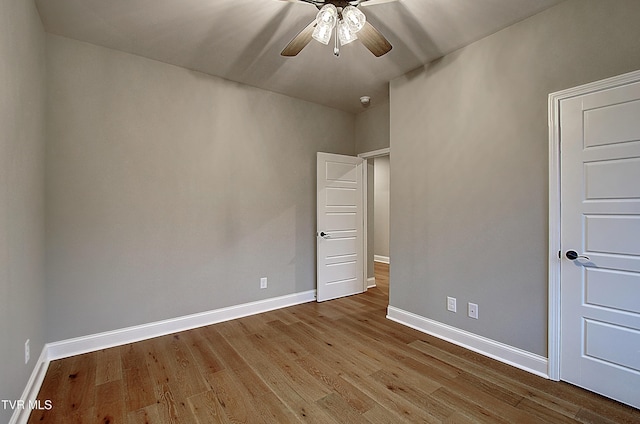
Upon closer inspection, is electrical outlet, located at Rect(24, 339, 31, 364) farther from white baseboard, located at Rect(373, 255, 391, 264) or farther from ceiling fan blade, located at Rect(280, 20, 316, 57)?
white baseboard, located at Rect(373, 255, 391, 264)

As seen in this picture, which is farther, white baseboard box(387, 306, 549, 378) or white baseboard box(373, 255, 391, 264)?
white baseboard box(373, 255, 391, 264)

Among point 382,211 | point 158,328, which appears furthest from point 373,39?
point 382,211

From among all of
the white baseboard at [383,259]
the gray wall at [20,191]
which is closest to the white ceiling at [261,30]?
the gray wall at [20,191]

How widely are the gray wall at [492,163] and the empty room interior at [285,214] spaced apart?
0.06 ft

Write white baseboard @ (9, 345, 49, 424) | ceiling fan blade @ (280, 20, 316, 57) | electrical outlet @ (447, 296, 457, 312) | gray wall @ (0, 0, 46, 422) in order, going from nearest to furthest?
gray wall @ (0, 0, 46, 422)
white baseboard @ (9, 345, 49, 424)
ceiling fan blade @ (280, 20, 316, 57)
electrical outlet @ (447, 296, 457, 312)

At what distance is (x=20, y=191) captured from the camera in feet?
6.07

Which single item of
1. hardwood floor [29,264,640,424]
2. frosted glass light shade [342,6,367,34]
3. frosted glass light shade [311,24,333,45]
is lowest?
hardwood floor [29,264,640,424]

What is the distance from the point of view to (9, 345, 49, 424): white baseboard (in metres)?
1.68

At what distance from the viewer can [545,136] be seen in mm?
2221

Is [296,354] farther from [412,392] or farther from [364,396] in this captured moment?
[412,392]

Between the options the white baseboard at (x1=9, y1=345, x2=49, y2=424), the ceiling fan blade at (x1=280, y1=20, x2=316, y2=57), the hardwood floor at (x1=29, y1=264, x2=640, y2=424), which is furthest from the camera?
the ceiling fan blade at (x1=280, y1=20, x2=316, y2=57)

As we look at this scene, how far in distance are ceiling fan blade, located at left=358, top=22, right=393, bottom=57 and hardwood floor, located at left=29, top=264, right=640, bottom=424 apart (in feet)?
7.86

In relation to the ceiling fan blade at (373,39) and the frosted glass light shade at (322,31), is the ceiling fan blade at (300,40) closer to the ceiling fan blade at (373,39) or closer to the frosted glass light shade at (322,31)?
the frosted glass light shade at (322,31)

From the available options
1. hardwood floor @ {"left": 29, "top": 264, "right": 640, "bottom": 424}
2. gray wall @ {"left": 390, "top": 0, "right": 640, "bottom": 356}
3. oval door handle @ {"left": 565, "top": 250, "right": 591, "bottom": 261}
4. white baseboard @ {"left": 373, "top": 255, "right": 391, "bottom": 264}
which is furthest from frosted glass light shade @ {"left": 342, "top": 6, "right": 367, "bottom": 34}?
white baseboard @ {"left": 373, "top": 255, "right": 391, "bottom": 264}
